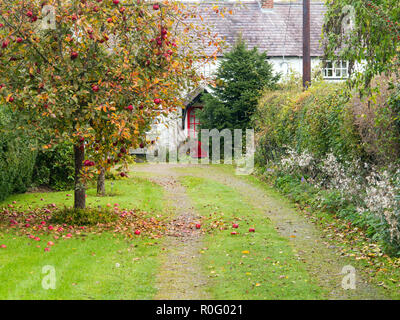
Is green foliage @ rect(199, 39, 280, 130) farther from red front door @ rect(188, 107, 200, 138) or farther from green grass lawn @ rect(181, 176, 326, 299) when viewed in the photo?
green grass lawn @ rect(181, 176, 326, 299)

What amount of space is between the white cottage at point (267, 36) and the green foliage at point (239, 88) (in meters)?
2.69

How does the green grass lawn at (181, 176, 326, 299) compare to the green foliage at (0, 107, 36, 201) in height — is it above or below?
below

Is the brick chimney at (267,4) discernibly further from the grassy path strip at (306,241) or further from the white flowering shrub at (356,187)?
the white flowering shrub at (356,187)

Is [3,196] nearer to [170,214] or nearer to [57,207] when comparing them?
[57,207]

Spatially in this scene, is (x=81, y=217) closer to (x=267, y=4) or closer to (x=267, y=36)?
(x=267, y=36)

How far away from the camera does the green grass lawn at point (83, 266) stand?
620 centimetres

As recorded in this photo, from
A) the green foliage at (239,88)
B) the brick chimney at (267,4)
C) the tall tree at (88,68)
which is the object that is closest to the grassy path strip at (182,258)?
the tall tree at (88,68)

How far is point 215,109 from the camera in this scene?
22.7m

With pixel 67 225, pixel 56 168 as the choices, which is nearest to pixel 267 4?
pixel 56 168

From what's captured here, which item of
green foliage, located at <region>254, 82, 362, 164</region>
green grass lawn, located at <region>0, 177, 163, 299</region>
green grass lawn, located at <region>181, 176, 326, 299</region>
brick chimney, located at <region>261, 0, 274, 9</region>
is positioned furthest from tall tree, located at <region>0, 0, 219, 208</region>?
brick chimney, located at <region>261, 0, 274, 9</region>

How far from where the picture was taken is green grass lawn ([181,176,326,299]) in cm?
638

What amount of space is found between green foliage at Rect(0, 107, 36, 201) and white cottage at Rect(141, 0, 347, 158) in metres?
11.4
